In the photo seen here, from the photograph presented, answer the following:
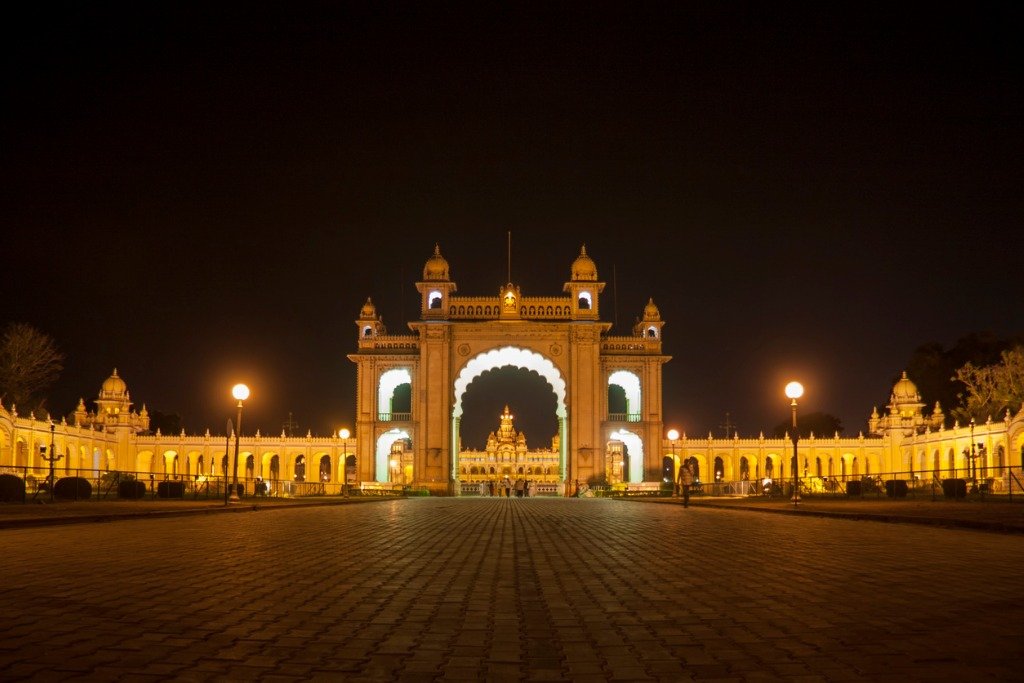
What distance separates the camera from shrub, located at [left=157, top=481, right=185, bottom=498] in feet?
121

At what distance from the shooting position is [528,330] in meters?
69.7

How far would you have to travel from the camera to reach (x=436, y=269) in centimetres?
7125

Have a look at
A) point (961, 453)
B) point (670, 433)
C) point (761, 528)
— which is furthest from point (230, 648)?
point (961, 453)

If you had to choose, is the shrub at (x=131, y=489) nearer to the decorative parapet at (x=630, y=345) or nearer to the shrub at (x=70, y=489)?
the shrub at (x=70, y=489)

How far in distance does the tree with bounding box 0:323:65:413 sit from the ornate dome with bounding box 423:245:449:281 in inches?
1082

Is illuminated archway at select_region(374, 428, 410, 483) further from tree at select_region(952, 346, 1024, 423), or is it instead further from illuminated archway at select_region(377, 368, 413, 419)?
tree at select_region(952, 346, 1024, 423)

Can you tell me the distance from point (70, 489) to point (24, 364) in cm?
4229

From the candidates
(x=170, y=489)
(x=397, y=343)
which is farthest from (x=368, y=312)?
(x=170, y=489)

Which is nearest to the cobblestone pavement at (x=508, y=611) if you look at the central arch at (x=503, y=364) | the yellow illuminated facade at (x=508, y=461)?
the central arch at (x=503, y=364)

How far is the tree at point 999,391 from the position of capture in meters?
67.8

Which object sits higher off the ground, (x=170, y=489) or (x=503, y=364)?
(x=503, y=364)

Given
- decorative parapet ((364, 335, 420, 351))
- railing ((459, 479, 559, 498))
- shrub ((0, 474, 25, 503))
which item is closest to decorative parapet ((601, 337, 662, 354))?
railing ((459, 479, 559, 498))

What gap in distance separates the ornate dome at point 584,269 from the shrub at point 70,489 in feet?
146

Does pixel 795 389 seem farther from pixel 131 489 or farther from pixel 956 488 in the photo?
pixel 131 489
